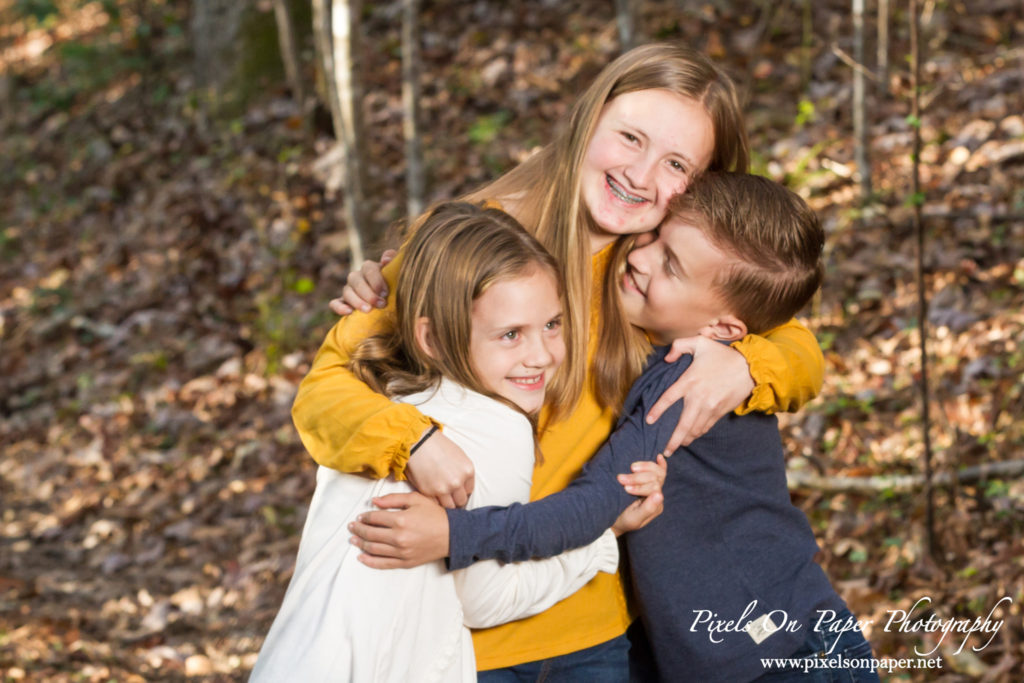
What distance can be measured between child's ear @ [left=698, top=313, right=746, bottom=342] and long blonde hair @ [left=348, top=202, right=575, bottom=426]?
17.2 inches

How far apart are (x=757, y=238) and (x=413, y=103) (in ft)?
15.3

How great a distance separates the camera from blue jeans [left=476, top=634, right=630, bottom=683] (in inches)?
95.7

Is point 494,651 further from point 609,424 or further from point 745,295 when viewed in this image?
point 745,295

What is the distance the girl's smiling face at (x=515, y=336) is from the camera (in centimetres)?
241

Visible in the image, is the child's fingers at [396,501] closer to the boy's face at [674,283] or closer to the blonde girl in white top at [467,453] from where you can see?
the blonde girl in white top at [467,453]

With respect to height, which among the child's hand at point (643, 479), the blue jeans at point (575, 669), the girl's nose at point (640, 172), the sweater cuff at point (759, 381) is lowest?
the blue jeans at point (575, 669)

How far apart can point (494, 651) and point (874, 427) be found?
309cm

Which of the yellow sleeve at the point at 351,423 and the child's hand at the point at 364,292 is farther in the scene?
the child's hand at the point at 364,292

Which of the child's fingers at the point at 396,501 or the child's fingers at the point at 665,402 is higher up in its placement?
the child's fingers at the point at 396,501

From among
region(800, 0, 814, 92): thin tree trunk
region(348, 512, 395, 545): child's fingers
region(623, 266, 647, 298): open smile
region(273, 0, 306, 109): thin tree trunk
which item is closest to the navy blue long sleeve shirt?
region(623, 266, 647, 298): open smile

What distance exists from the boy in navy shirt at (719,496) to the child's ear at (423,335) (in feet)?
1.57

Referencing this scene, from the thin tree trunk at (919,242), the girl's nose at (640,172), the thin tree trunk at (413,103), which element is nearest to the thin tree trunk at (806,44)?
the thin tree trunk at (413,103)

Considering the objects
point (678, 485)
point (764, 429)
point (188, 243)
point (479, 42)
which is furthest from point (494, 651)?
point (479, 42)

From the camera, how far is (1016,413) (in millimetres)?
4477
